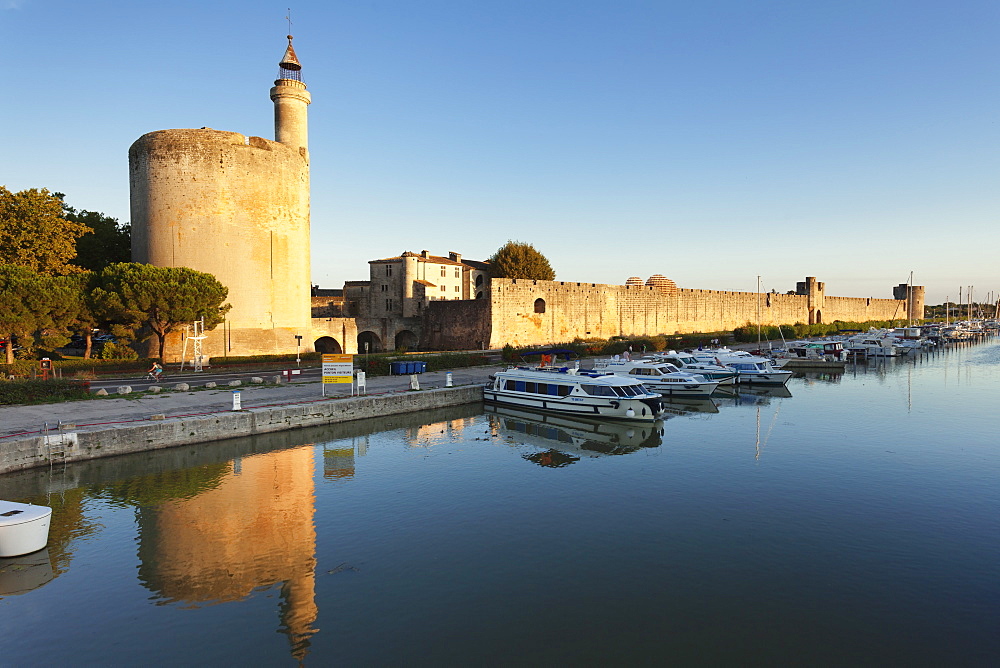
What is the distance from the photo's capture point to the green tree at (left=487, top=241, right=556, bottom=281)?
6341cm

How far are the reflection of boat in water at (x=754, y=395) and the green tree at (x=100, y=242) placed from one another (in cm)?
3691

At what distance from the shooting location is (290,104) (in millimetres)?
35656

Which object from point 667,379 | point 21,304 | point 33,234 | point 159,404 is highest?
point 33,234

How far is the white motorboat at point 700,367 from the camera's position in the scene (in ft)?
95.3

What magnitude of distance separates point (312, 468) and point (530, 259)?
169ft

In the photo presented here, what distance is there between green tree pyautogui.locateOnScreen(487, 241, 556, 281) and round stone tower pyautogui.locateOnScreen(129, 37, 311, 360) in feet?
99.9

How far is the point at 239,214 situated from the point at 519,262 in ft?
115

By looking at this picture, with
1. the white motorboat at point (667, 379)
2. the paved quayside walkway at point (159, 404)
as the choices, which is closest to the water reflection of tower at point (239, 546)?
the paved quayside walkway at point (159, 404)

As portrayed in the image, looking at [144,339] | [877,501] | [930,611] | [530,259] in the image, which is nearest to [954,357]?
→ [530,259]

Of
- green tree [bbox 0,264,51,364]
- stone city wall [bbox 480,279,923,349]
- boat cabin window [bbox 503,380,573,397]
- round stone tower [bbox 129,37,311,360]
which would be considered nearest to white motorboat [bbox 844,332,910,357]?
stone city wall [bbox 480,279,923,349]

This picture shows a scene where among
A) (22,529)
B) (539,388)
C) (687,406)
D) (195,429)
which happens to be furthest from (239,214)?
(22,529)

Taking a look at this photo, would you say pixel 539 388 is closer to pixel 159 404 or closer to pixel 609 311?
pixel 159 404

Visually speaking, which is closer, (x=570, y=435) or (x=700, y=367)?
(x=570, y=435)

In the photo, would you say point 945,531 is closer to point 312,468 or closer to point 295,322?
point 312,468
